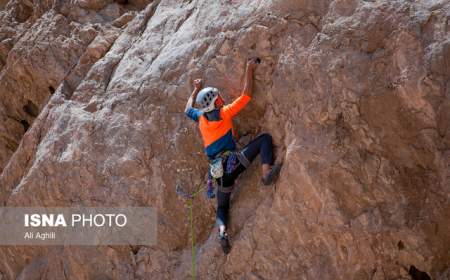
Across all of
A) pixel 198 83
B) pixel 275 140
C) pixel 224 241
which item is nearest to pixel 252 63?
pixel 198 83

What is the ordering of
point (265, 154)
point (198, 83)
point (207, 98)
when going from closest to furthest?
point (265, 154)
point (207, 98)
point (198, 83)

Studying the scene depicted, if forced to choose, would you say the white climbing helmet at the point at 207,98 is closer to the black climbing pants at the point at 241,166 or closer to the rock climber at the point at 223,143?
the rock climber at the point at 223,143

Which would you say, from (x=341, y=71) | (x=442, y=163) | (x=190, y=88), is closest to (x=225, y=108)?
(x=190, y=88)

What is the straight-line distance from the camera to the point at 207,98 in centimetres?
612

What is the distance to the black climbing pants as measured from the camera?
589 cm

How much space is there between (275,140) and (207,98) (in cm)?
92

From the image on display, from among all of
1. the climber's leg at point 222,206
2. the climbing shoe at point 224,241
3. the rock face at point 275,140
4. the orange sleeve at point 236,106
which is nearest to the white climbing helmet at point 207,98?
the orange sleeve at point 236,106

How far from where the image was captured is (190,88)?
6867 mm

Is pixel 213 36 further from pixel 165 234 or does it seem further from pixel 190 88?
pixel 165 234

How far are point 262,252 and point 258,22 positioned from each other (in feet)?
8.82

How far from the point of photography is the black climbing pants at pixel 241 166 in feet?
19.3

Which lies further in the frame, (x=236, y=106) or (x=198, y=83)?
(x=198, y=83)

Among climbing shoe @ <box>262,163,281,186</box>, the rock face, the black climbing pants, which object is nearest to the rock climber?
the black climbing pants

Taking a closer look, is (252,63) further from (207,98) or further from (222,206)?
(222,206)
